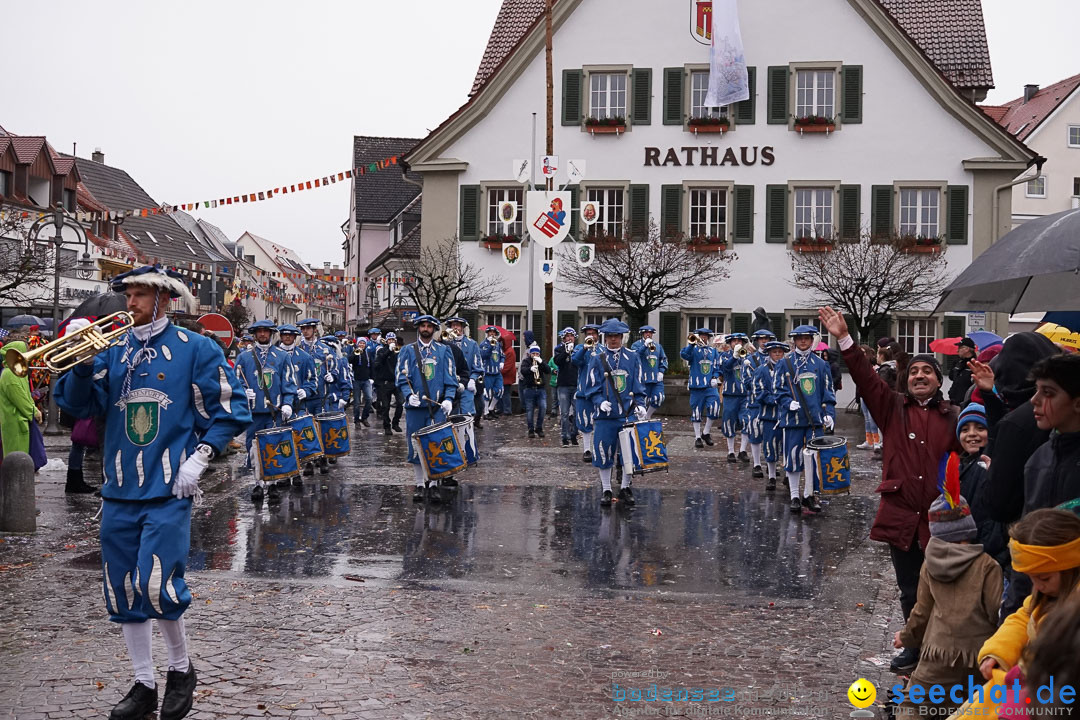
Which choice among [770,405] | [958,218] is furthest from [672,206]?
[770,405]

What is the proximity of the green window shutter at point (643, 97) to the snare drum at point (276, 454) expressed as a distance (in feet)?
68.8

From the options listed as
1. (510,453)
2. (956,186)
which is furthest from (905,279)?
(510,453)

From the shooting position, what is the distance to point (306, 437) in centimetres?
1376

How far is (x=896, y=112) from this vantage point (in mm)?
31094

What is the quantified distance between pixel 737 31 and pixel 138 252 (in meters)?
36.9

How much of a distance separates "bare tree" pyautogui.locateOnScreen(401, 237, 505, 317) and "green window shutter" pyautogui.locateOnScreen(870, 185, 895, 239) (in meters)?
10.2

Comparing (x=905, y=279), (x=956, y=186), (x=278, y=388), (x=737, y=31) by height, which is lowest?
(x=278, y=388)

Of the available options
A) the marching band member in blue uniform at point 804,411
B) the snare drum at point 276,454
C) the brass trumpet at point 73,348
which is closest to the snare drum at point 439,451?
the snare drum at point 276,454

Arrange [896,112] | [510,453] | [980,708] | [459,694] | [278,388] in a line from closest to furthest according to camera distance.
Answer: [980,708], [459,694], [278,388], [510,453], [896,112]

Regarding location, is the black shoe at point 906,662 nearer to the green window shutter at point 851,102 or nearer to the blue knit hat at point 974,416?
the blue knit hat at point 974,416

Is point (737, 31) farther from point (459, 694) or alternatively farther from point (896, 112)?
point (459, 694)

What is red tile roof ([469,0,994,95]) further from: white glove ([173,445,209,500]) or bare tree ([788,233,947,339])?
white glove ([173,445,209,500])

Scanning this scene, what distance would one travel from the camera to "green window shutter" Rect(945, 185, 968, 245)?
30.7m

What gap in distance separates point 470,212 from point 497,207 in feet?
2.54
